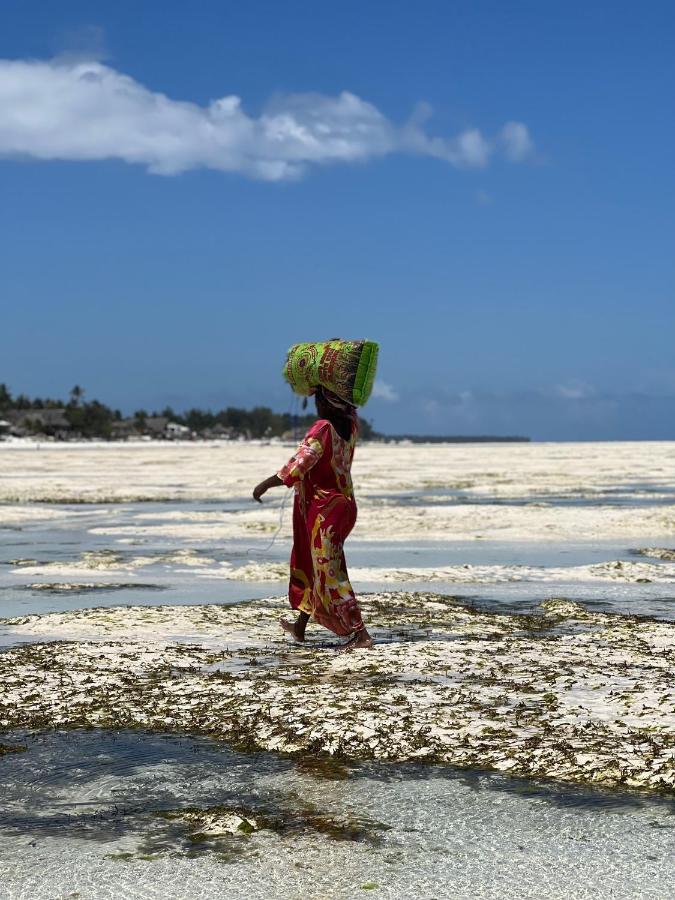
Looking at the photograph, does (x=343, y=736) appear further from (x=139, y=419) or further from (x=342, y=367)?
(x=139, y=419)

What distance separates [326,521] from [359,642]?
0.92 meters

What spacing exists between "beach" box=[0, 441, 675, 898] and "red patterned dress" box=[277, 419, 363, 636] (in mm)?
265

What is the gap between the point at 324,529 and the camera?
8.45m

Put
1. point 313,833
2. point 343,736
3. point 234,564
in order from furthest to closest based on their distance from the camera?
point 234,564
point 343,736
point 313,833

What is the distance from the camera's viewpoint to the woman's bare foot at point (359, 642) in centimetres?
830

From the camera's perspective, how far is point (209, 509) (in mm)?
24516

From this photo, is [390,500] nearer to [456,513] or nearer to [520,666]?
[456,513]

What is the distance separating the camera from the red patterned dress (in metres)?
8.34

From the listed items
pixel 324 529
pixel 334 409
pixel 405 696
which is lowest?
pixel 405 696

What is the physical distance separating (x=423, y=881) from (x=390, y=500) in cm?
2292

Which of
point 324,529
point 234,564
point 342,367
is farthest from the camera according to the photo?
point 234,564

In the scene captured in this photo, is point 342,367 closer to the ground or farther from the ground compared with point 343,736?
farther from the ground

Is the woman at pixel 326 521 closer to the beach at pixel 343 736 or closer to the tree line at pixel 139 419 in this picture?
the beach at pixel 343 736

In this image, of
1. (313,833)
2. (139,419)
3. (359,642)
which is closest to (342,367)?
(359,642)
